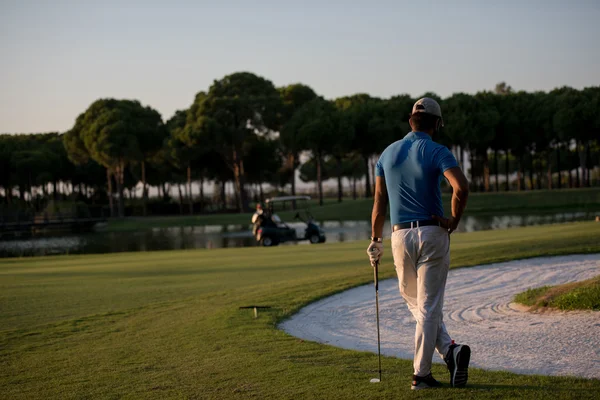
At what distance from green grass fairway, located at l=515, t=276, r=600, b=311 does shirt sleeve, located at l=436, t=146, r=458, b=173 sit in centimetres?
415

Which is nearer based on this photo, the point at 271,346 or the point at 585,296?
the point at 271,346

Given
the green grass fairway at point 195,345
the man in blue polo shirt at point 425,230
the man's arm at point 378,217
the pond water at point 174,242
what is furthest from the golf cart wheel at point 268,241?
the man in blue polo shirt at point 425,230

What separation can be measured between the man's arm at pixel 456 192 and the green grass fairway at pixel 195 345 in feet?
3.93

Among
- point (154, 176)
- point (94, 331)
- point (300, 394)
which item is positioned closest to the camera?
point (300, 394)

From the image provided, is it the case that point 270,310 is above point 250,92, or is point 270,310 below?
below

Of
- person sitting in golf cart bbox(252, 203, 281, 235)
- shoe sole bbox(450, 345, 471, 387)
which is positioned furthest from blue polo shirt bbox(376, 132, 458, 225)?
person sitting in golf cart bbox(252, 203, 281, 235)

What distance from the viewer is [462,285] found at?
38.5ft

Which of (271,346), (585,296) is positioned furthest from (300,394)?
(585,296)

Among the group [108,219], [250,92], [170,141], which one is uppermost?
[250,92]

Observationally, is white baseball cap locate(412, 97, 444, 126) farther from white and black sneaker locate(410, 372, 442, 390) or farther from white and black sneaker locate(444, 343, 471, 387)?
white and black sneaker locate(410, 372, 442, 390)

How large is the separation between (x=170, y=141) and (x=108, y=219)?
9.45 meters

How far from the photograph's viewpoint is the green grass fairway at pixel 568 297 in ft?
27.3

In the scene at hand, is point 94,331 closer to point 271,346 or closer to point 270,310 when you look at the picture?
point 270,310

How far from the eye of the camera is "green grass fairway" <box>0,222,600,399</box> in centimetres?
539
